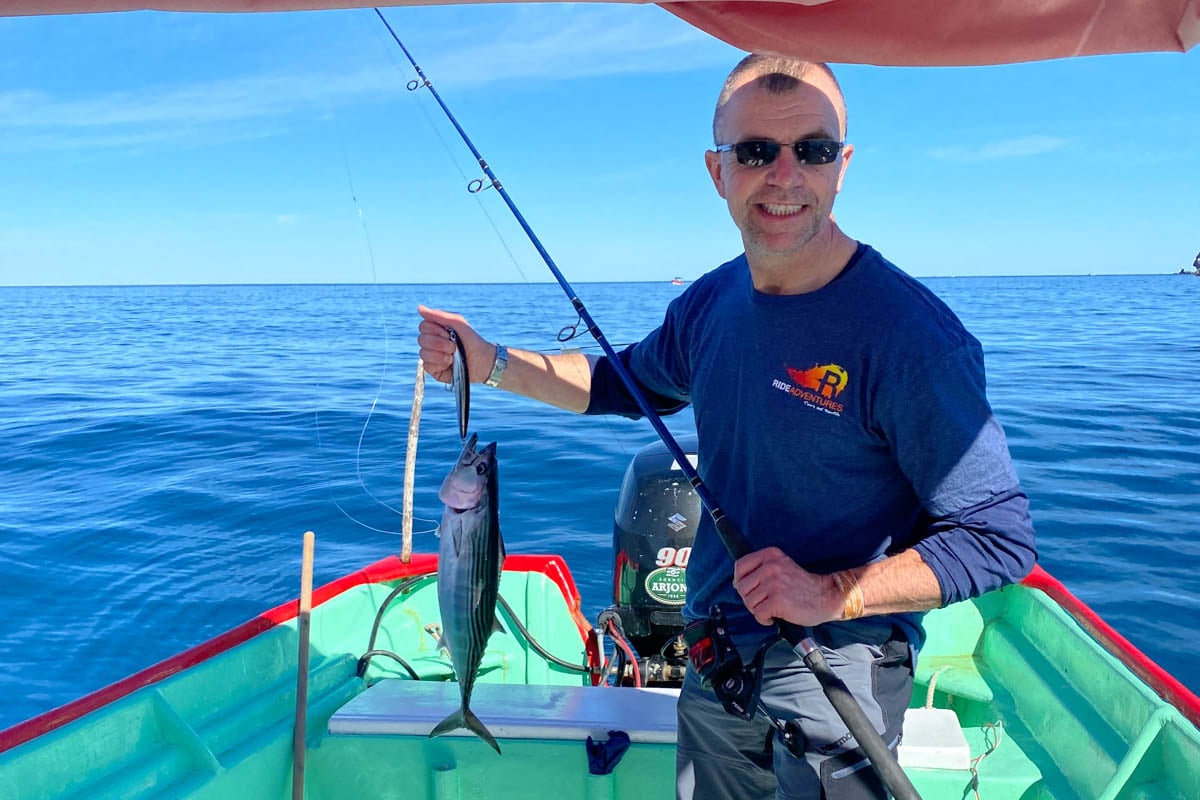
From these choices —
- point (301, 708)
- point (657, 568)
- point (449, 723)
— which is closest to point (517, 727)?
point (449, 723)

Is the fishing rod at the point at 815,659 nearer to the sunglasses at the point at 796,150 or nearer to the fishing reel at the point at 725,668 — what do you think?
the fishing reel at the point at 725,668

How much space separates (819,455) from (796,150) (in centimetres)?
81

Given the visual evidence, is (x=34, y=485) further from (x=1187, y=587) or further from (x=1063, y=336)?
(x=1063, y=336)

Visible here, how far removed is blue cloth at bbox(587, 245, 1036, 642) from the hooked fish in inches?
26.6

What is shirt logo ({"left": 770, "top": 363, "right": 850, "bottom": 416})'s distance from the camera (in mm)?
2115

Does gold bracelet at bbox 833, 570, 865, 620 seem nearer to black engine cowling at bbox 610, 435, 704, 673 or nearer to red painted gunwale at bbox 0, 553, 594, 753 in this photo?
black engine cowling at bbox 610, 435, 704, 673

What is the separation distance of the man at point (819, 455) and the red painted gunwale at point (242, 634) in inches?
66.9

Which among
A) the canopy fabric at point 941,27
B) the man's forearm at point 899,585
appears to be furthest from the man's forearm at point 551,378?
the canopy fabric at point 941,27

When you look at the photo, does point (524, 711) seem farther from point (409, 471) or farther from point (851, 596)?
point (409, 471)

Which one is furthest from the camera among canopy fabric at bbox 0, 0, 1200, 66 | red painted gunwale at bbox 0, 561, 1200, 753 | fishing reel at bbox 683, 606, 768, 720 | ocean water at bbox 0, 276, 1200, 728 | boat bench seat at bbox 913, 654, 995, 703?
ocean water at bbox 0, 276, 1200, 728

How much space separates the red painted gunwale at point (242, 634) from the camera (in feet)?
8.75

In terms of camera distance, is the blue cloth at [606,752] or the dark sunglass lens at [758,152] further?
the blue cloth at [606,752]

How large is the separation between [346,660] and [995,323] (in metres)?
33.4

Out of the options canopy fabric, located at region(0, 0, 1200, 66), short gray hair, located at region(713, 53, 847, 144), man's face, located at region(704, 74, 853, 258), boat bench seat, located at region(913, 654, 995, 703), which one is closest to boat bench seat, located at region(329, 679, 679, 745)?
boat bench seat, located at region(913, 654, 995, 703)
